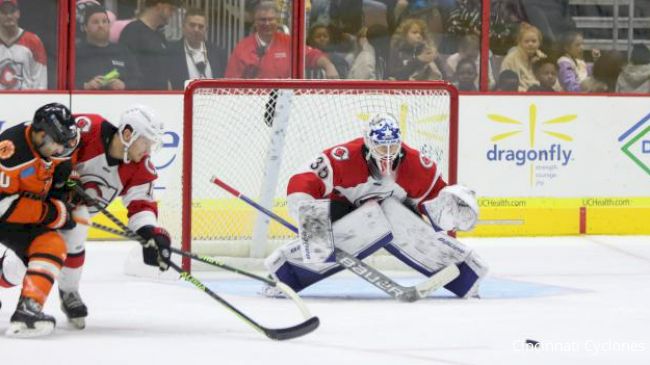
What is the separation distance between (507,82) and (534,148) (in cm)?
43

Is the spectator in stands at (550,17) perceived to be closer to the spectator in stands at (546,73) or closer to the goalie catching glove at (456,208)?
the spectator in stands at (546,73)

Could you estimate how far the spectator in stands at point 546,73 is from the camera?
9.48 meters

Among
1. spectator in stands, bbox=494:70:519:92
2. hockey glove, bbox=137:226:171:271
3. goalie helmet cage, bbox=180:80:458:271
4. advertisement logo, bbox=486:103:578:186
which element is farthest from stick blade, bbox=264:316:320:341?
spectator in stands, bbox=494:70:519:92

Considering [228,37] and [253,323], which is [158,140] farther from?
[228,37]

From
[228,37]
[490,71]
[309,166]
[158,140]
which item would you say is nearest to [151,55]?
[228,37]

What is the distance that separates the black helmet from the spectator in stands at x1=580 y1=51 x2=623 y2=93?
4789 millimetres

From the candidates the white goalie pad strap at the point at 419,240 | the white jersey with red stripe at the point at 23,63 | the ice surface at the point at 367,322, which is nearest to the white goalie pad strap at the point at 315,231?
the ice surface at the point at 367,322

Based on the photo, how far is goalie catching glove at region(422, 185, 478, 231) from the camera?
6617mm

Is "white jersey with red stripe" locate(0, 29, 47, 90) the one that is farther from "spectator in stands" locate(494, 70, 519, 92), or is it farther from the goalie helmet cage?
"spectator in stands" locate(494, 70, 519, 92)

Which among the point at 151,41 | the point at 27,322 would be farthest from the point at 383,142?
the point at 151,41

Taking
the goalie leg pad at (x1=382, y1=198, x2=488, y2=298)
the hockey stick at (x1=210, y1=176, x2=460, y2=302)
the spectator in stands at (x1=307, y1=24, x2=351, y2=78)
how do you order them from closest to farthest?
the hockey stick at (x1=210, y1=176, x2=460, y2=302)
the goalie leg pad at (x1=382, y1=198, x2=488, y2=298)
the spectator in stands at (x1=307, y1=24, x2=351, y2=78)

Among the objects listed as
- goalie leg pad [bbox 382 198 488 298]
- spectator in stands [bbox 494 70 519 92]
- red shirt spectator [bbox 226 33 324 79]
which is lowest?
goalie leg pad [bbox 382 198 488 298]

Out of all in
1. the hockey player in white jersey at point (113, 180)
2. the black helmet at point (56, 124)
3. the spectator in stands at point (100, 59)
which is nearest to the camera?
the black helmet at point (56, 124)

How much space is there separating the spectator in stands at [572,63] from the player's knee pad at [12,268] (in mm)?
4698
